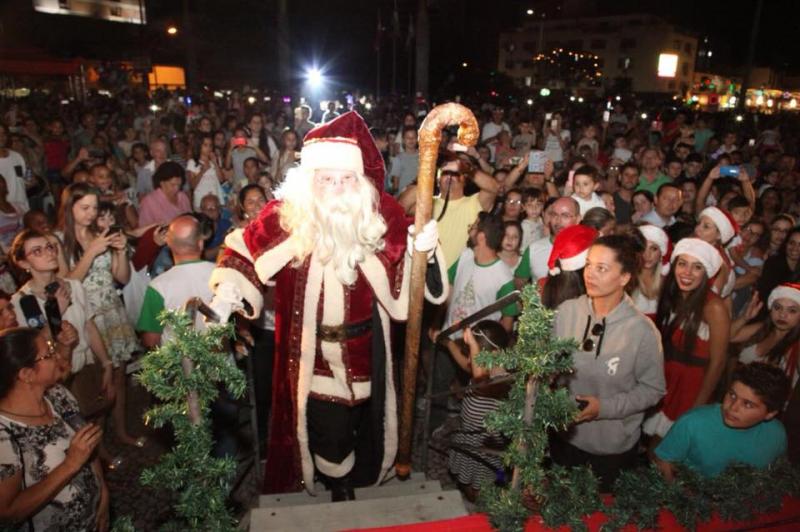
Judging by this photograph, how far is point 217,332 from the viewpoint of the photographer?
1.93 meters

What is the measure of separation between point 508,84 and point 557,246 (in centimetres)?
3780

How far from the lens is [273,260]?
9.89 feet

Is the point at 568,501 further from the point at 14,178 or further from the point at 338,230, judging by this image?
the point at 14,178

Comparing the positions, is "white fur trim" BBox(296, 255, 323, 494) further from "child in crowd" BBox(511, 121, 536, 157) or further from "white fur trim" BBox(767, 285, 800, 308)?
"child in crowd" BBox(511, 121, 536, 157)

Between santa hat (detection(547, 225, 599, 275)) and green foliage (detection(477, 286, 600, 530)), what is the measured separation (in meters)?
1.73

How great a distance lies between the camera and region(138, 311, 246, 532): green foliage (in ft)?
6.01

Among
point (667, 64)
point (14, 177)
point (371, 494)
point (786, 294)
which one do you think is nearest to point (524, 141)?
point (786, 294)

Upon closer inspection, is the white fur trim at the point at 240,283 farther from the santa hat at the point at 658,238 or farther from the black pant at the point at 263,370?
the santa hat at the point at 658,238

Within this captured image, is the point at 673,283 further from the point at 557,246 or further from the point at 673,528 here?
the point at 673,528

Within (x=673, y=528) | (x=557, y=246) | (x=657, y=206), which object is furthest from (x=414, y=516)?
(x=657, y=206)

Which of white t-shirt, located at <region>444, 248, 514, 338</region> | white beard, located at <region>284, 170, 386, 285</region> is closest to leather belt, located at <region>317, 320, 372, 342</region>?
white beard, located at <region>284, 170, 386, 285</region>

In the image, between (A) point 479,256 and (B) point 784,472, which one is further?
(A) point 479,256

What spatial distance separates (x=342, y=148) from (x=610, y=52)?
207 feet

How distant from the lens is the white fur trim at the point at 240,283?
2.93 metres
